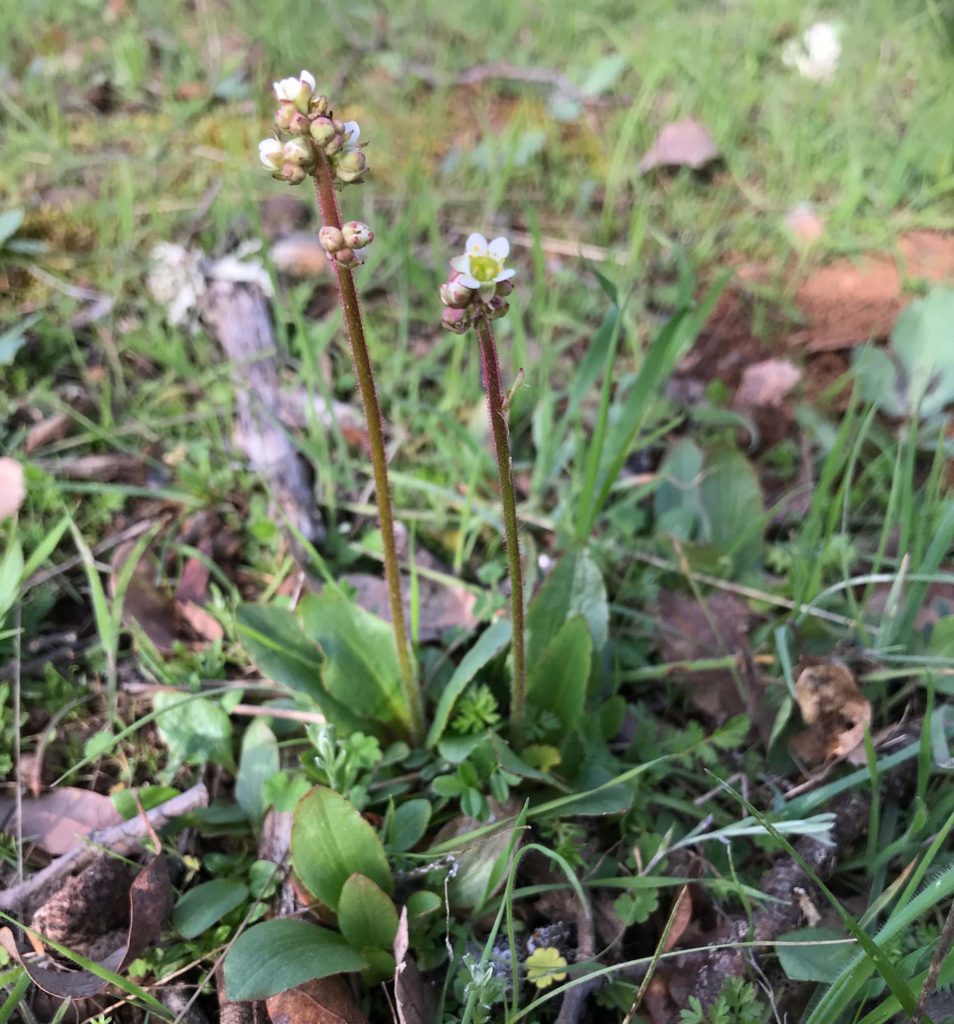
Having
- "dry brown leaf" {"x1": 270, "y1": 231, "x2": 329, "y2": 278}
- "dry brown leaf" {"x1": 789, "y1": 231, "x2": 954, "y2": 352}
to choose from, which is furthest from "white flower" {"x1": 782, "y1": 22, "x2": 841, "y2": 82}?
"dry brown leaf" {"x1": 270, "y1": 231, "x2": 329, "y2": 278}

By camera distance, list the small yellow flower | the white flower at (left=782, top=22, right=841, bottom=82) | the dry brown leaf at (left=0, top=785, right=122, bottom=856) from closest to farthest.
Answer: the small yellow flower, the dry brown leaf at (left=0, top=785, right=122, bottom=856), the white flower at (left=782, top=22, right=841, bottom=82)

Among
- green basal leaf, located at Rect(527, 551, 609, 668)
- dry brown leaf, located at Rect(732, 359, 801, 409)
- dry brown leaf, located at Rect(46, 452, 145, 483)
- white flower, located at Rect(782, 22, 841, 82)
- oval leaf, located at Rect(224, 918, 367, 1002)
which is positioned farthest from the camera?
white flower, located at Rect(782, 22, 841, 82)

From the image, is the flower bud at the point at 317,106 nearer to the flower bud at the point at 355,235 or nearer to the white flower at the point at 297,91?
the white flower at the point at 297,91

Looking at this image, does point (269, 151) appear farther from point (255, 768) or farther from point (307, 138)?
point (255, 768)

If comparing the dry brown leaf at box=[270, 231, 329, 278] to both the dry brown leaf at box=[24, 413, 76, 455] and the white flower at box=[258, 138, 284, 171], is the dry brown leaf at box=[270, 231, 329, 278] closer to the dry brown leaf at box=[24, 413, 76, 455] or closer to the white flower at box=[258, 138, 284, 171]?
the dry brown leaf at box=[24, 413, 76, 455]

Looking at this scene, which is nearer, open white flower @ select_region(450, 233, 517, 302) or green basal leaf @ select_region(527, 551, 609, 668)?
open white flower @ select_region(450, 233, 517, 302)

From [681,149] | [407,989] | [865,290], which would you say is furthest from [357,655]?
[681,149]

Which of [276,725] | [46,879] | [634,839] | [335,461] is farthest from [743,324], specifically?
[46,879]
